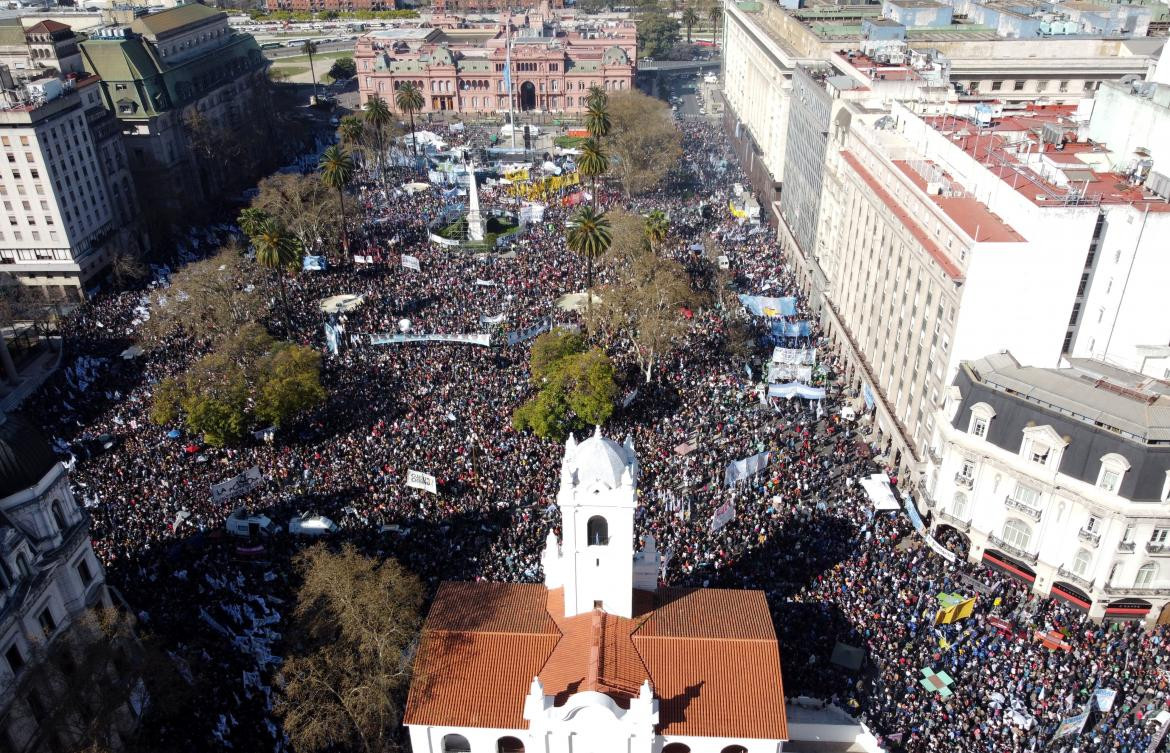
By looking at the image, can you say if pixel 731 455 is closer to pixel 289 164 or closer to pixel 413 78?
pixel 289 164

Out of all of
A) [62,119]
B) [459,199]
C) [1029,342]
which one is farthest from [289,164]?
[1029,342]

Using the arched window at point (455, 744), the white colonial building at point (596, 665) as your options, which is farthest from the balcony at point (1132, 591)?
the arched window at point (455, 744)

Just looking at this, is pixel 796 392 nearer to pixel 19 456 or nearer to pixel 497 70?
pixel 19 456

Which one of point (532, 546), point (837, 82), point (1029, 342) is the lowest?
point (532, 546)

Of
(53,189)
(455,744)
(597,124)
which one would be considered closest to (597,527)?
(455,744)

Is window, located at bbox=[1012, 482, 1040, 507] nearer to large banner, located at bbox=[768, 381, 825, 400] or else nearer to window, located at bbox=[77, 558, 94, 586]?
large banner, located at bbox=[768, 381, 825, 400]

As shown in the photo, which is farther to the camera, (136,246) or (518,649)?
(136,246)
